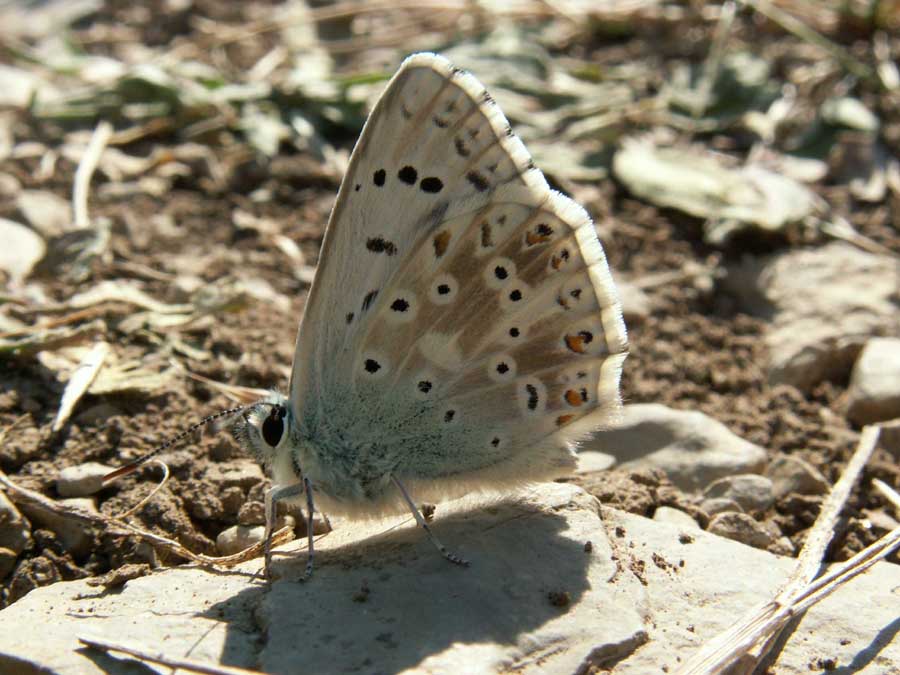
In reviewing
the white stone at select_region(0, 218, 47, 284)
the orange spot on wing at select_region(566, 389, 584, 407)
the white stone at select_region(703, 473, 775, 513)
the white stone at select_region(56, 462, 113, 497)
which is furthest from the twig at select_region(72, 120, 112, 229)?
the white stone at select_region(703, 473, 775, 513)

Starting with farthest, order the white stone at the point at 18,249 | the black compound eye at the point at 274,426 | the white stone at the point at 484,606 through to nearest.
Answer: the white stone at the point at 18,249 < the black compound eye at the point at 274,426 < the white stone at the point at 484,606

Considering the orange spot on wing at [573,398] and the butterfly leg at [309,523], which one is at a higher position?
the orange spot on wing at [573,398]

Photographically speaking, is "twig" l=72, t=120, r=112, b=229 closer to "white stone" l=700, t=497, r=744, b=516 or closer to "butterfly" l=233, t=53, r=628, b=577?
"butterfly" l=233, t=53, r=628, b=577

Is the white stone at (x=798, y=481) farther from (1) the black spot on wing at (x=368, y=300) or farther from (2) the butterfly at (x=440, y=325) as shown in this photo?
(1) the black spot on wing at (x=368, y=300)

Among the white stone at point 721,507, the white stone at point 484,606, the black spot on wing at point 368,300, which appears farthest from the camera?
the white stone at point 721,507

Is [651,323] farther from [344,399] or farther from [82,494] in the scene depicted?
[82,494]

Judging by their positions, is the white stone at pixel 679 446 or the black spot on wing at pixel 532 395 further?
the white stone at pixel 679 446

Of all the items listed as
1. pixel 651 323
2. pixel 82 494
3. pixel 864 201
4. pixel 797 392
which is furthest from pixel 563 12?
→ pixel 82 494

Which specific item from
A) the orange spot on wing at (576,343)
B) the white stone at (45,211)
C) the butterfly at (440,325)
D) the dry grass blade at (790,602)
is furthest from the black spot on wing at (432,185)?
the white stone at (45,211)
